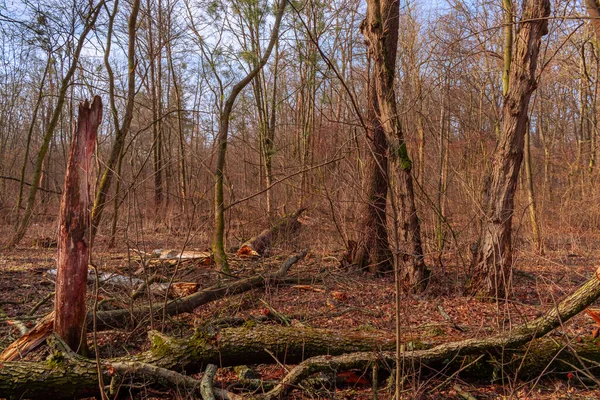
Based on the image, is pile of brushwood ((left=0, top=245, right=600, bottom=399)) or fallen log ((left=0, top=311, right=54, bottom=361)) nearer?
pile of brushwood ((left=0, top=245, right=600, bottom=399))

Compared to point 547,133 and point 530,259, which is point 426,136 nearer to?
point 530,259

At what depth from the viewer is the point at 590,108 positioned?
53.1 ft

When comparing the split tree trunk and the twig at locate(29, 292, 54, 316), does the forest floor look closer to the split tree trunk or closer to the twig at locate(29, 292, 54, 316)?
the twig at locate(29, 292, 54, 316)

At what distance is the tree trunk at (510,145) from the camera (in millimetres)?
5324

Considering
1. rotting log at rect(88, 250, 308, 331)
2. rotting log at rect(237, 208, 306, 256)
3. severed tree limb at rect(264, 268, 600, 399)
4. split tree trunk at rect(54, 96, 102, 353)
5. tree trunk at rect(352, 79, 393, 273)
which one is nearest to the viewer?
severed tree limb at rect(264, 268, 600, 399)

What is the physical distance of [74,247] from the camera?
3.57 metres

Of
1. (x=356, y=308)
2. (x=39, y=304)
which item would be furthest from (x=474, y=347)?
(x=39, y=304)

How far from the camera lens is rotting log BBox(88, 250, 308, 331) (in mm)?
4484

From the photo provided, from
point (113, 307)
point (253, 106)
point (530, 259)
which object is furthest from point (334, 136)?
point (253, 106)

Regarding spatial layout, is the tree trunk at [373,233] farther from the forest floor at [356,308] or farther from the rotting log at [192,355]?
the rotting log at [192,355]

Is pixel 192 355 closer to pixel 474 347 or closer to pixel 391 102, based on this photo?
pixel 474 347

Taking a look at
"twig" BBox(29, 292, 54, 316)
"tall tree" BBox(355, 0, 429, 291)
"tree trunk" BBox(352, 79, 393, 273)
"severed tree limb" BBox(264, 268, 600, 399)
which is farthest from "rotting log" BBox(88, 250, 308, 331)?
"tall tree" BBox(355, 0, 429, 291)

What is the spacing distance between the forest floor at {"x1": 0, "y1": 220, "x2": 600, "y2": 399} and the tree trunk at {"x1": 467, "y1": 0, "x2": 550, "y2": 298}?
40 centimetres

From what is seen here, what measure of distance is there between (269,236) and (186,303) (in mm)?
4672
